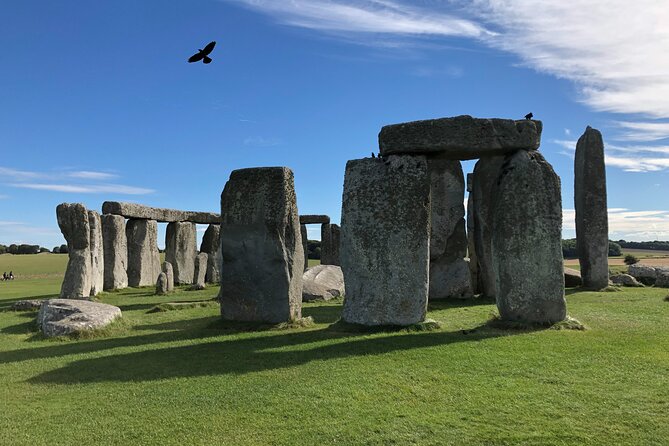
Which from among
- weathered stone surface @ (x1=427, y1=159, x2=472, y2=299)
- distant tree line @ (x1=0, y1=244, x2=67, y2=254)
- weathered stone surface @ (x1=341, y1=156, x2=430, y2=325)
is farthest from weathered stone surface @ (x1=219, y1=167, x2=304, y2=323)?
distant tree line @ (x1=0, y1=244, x2=67, y2=254)

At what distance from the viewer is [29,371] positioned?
23.1 feet

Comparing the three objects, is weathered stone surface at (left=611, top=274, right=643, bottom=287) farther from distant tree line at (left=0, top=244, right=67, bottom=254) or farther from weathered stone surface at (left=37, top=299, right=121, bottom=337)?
distant tree line at (left=0, top=244, right=67, bottom=254)

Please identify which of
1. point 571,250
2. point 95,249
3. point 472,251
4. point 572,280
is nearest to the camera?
point 472,251

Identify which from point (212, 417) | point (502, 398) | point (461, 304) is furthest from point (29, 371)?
point (461, 304)

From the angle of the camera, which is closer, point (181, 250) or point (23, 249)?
point (181, 250)

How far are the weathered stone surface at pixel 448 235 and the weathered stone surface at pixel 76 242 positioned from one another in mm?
9652

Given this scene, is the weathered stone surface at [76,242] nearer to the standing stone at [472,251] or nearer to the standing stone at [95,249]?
the standing stone at [95,249]

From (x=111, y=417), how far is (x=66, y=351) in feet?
12.0

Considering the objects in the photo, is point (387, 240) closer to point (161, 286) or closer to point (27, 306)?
point (27, 306)

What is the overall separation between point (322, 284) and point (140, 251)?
10.3 m

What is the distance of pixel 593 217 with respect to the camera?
1645 centimetres

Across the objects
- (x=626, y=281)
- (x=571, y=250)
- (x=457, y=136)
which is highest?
(x=457, y=136)

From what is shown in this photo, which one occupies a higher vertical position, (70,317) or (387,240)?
(387,240)

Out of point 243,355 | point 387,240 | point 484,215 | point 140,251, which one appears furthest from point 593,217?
point 140,251
